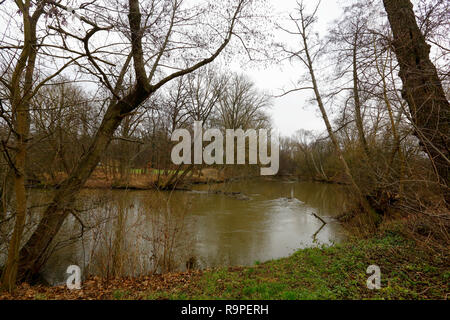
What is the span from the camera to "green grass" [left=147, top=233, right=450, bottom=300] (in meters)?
3.03

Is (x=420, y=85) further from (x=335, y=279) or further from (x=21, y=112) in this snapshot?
(x=21, y=112)

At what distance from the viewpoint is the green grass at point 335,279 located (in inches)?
119

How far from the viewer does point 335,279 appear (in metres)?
3.66

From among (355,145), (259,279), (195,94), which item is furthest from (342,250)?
→ (195,94)

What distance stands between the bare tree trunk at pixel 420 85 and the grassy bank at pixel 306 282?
1.32m

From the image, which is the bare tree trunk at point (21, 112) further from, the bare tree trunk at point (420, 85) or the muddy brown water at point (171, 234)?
the bare tree trunk at point (420, 85)

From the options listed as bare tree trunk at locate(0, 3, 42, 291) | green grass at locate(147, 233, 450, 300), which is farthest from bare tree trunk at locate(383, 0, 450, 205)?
bare tree trunk at locate(0, 3, 42, 291)

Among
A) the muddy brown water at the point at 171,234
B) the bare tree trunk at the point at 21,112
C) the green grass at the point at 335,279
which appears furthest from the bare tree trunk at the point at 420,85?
the bare tree trunk at the point at 21,112

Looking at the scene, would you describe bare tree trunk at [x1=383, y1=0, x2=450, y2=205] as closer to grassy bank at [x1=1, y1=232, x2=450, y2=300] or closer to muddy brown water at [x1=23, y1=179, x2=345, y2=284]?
grassy bank at [x1=1, y1=232, x2=450, y2=300]

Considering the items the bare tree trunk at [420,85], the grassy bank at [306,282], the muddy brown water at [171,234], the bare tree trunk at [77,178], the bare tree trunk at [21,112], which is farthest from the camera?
the muddy brown water at [171,234]

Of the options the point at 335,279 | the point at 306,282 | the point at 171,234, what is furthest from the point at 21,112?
the point at 335,279
